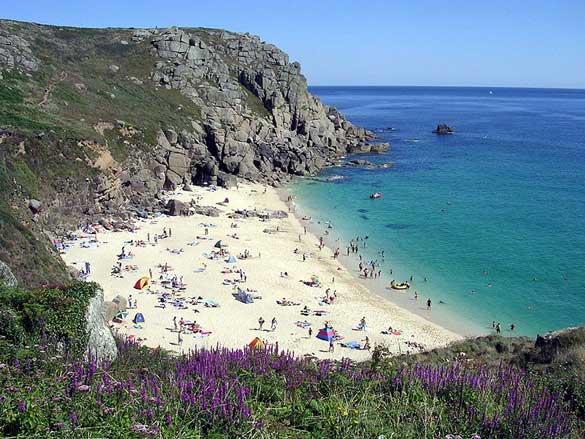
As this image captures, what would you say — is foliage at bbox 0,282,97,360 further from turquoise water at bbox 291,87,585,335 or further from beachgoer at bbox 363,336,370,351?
turquoise water at bbox 291,87,585,335

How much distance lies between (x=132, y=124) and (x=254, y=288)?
100 ft

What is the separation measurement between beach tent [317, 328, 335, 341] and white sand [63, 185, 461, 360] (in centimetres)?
30

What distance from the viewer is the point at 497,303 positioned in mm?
34531

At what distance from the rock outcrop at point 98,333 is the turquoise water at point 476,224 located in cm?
2373

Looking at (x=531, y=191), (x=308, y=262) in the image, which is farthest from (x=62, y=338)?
(x=531, y=191)

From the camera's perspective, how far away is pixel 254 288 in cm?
3456

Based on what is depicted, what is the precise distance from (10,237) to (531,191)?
5713cm

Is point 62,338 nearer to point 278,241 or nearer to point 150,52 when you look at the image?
point 278,241

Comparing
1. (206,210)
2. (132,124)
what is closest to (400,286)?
(206,210)

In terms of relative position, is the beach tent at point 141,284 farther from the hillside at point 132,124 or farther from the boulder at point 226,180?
the boulder at point 226,180

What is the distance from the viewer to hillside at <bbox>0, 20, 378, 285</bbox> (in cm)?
4072

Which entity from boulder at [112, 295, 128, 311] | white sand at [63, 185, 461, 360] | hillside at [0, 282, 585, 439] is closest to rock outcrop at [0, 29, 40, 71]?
white sand at [63, 185, 461, 360]

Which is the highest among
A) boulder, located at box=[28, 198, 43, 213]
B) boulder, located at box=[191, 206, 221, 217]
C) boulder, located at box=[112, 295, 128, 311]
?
boulder, located at box=[28, 198, 43, 213]

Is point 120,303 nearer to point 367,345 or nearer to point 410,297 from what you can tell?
point 367,345
